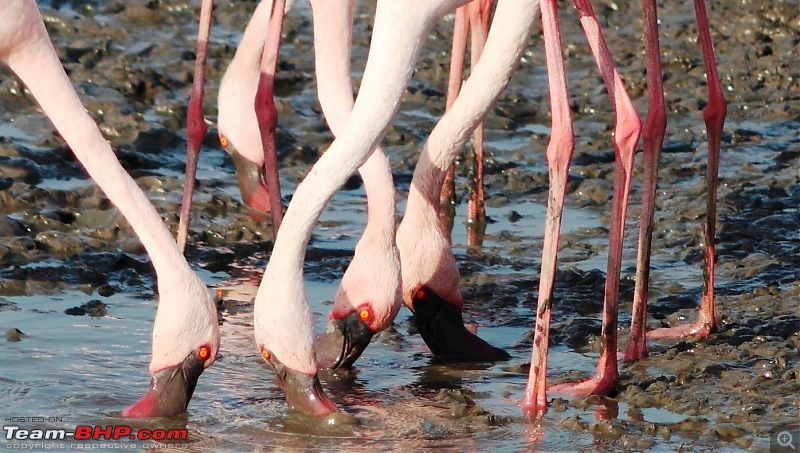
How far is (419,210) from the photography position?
6754 mm

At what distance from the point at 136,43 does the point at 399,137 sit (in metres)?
2.74

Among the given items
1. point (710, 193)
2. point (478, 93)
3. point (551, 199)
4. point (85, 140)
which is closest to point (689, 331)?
point (710, 193)

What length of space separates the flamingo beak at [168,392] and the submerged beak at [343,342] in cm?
74

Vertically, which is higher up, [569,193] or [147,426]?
[569,193]

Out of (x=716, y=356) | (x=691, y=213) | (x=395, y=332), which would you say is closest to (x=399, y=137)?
(x=691, y=213)

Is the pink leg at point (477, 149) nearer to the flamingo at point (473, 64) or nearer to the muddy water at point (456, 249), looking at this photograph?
the flamingo at point (473, 64)

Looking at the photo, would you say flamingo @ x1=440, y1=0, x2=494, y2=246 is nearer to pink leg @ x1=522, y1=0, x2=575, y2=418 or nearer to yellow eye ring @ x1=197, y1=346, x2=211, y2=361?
pink leg @ x1=522, y1=0, x2=575, y2=418

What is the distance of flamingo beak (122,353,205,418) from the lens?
580 cm

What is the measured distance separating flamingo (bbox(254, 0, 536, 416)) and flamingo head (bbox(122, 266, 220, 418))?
0.25 metres

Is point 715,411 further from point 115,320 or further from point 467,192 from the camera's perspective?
point 467,192

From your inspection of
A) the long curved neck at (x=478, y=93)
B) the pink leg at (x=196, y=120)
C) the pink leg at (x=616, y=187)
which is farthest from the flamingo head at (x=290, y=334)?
the pink leg at (x=196, y=120)

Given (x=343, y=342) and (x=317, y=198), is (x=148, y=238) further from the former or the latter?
(x=343, y=342)

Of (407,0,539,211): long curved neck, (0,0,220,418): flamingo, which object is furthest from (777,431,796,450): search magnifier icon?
(0,0,220,418): flamingo

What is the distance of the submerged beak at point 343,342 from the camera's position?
6.44 m
